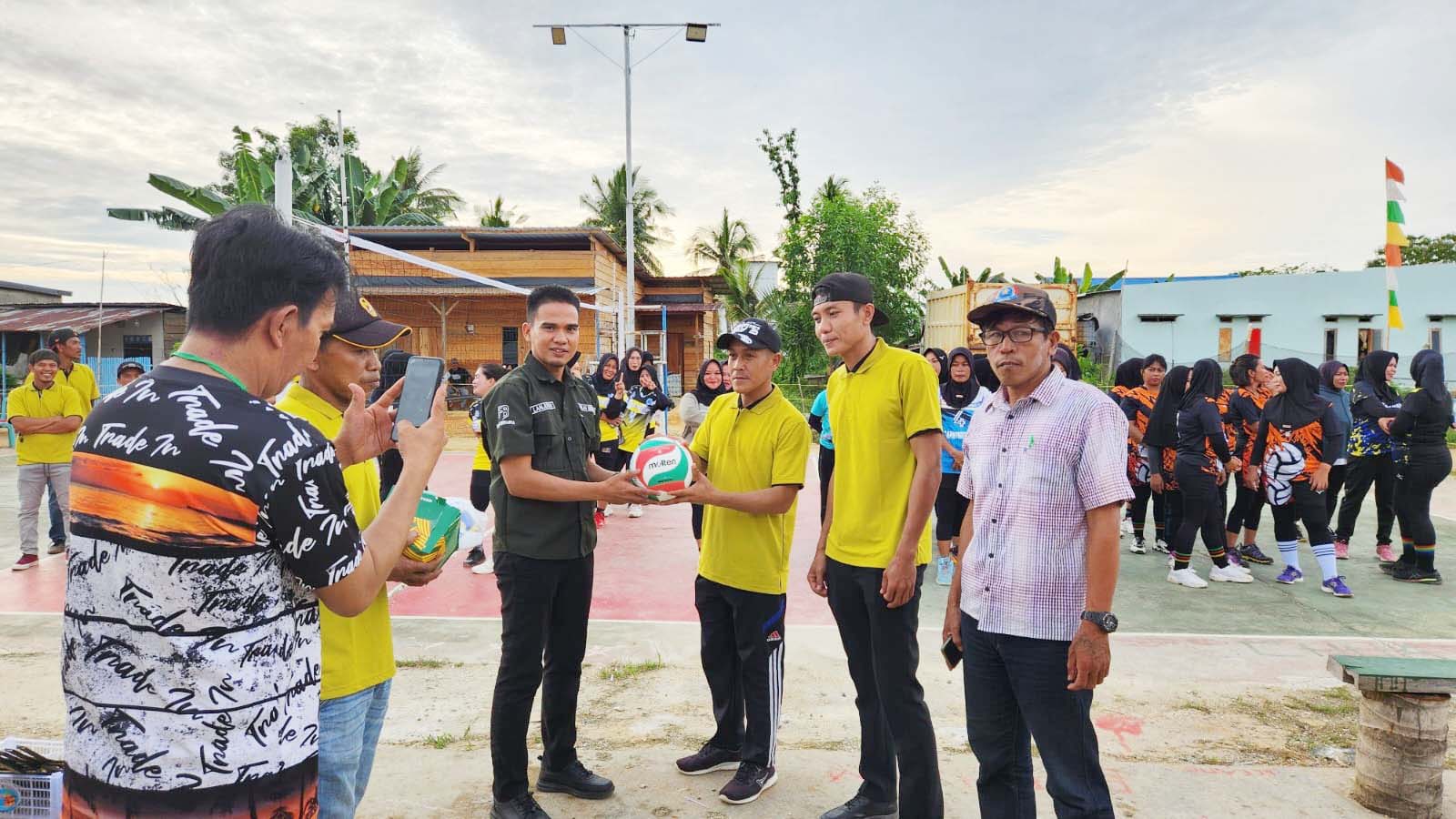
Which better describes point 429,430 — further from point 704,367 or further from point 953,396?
point 704,367

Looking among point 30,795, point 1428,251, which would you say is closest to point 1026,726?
point 30,795

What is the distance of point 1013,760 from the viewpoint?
2.60 metres

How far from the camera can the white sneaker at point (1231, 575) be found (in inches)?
277

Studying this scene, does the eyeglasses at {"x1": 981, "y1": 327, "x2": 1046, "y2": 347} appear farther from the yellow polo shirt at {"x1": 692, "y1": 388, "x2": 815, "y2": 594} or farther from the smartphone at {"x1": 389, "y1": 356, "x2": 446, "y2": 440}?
the smartphone at {"x1": 389, "y1": 356, "x2": 446, "y2": 440}

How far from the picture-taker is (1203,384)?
6.82 meters

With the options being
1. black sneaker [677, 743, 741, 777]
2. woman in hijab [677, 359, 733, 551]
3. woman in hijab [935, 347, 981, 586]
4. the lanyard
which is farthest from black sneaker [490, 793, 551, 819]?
woman in hijab [677, 359, 733, 551]

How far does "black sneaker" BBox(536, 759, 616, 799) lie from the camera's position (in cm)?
335

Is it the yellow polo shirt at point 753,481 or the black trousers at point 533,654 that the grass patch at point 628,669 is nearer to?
the black trousers at point 533,654

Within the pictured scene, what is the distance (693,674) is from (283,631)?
3482 mm

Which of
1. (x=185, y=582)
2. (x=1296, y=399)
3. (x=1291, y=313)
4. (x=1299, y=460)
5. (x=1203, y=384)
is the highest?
(x=1291, y=313)

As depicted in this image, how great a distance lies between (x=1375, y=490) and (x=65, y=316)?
3387 centimetres

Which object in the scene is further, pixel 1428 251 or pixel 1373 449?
pixel 1428 251

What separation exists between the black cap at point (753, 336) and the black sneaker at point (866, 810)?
189 centimetres

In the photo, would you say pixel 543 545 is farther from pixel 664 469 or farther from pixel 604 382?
pixel 604 382
